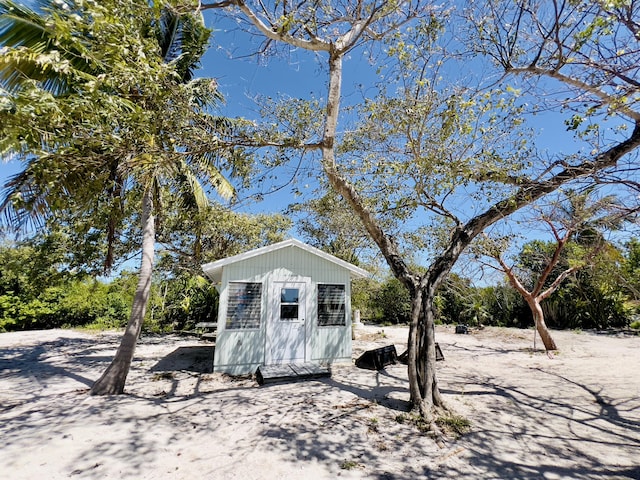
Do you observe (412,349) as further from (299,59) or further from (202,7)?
(202,7)

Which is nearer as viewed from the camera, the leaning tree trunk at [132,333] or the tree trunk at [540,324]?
the leaning tree trunk at [132,333]

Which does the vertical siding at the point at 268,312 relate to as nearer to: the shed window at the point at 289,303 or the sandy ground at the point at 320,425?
the shed window at the point at 289,303

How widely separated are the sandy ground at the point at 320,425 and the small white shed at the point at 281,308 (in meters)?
0.95

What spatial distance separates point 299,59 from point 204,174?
3008 millimetres

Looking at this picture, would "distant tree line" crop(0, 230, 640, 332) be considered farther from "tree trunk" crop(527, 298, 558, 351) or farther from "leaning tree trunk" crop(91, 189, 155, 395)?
"leaning tree trunk" crop(91, 189, 155, 395)

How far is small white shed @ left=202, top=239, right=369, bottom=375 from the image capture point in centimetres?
854

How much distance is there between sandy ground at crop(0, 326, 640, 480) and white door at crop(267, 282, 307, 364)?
4.76ft

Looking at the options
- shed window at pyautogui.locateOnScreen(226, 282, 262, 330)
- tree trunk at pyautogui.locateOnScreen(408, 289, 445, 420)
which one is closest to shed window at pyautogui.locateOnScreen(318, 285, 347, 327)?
shed window at pyautogui.locateOnScreen(226, 282, 262, 330)

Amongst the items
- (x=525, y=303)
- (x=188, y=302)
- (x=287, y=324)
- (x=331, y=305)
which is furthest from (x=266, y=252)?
(x=525, y=303)

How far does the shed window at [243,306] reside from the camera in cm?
859

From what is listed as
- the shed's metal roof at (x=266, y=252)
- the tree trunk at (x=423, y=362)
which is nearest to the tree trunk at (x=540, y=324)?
the shed's metal roof at (x=266, y=252)

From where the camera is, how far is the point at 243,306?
8695 millimetres

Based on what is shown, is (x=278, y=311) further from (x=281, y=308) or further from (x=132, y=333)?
(x=132, y=333)

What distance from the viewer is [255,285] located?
8.90 metres
